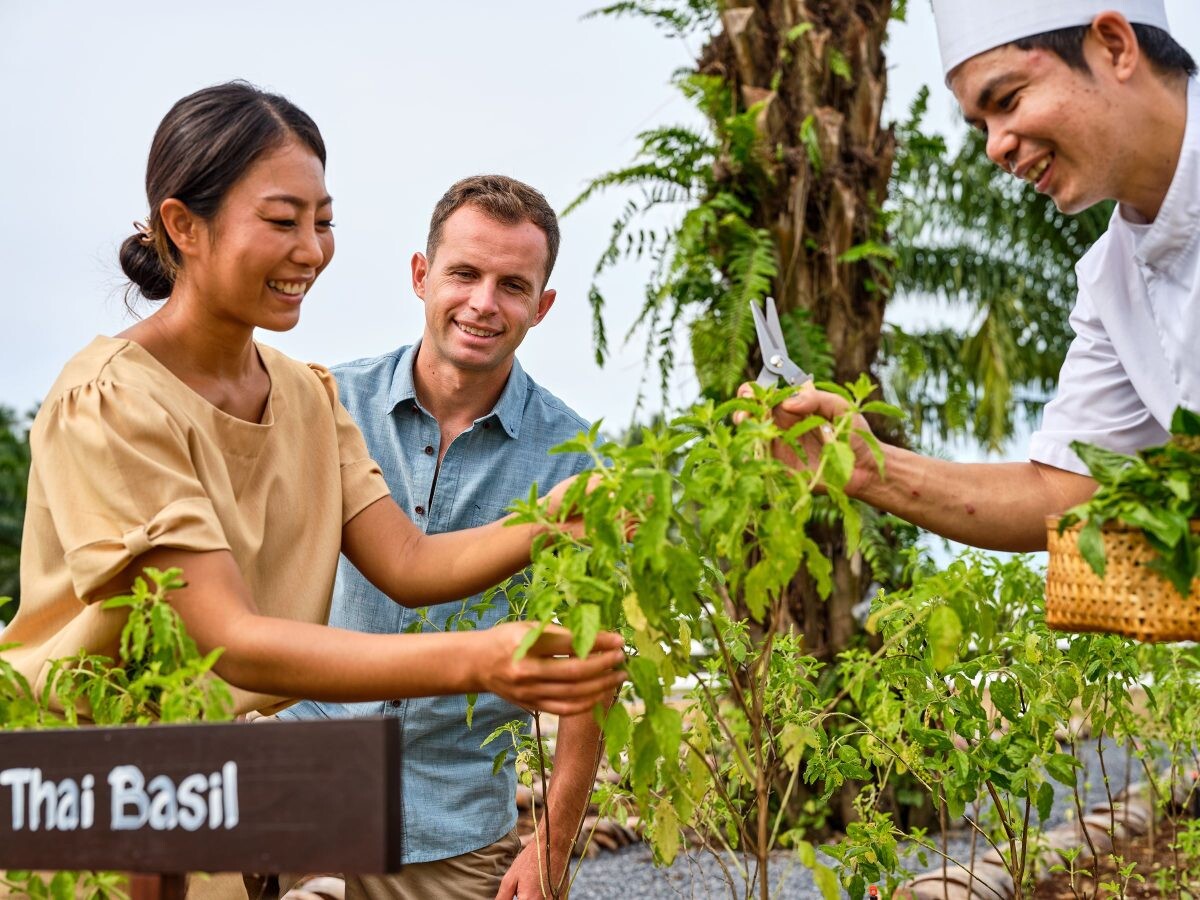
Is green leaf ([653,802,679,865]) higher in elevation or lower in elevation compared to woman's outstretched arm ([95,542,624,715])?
lower

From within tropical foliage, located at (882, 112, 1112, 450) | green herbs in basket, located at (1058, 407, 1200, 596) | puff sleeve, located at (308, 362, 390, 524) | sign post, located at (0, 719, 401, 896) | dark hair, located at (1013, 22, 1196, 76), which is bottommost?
sign post, located at (0, 719, 401, 896)

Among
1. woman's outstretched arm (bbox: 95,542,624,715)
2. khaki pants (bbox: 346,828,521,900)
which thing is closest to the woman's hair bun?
woman's outstretched arm (bbox: 95,542,624,715)

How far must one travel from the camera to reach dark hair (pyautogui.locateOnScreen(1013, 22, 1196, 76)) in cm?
211

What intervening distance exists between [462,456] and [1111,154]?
1.55m

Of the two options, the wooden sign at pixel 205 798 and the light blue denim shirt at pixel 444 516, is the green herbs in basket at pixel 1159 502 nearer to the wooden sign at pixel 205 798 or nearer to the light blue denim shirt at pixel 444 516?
the wooden sign at pixel 205 798

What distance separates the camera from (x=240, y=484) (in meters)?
2.05

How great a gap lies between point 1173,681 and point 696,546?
2432 millimetres

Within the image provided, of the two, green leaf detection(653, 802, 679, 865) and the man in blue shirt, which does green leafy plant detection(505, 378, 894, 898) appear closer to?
green leaf detection(653, 802, 679, 865)

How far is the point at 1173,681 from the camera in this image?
148 inches

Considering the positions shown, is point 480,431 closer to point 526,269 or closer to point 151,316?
point 526,269

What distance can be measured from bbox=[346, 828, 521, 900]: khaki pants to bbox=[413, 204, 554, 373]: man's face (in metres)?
1.13

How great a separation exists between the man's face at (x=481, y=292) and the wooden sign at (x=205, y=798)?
1558mm

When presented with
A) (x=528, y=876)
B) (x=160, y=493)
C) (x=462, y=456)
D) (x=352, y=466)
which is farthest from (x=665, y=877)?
(x=160, y=493)

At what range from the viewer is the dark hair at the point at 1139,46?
2111 mm
